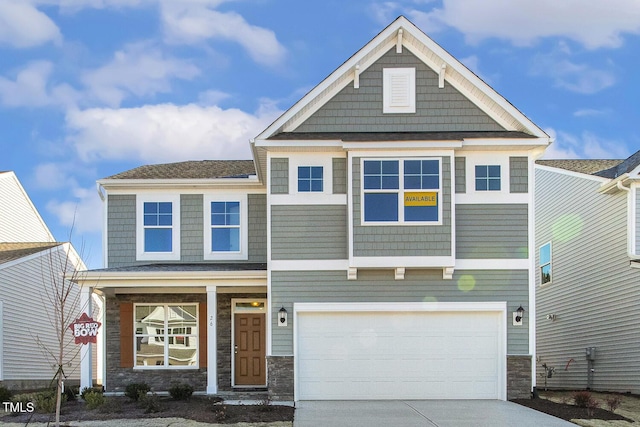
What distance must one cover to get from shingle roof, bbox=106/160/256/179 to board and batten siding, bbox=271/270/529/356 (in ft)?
14.3

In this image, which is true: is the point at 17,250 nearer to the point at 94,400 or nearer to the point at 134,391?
the point at 134,391

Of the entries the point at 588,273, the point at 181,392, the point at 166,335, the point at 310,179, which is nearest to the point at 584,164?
the point at 588,273

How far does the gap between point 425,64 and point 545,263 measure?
10.3 meters

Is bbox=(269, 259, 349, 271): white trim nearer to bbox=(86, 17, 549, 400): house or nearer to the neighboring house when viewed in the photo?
bbox=(86, 17, 549, 400): house

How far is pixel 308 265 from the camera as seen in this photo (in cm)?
1633

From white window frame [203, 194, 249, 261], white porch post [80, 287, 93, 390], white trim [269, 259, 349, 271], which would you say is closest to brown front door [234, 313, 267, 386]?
white window frame [203, 194, 249, 261]

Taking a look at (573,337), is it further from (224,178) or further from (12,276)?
(12,276)

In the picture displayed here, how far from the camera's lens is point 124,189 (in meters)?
19.0

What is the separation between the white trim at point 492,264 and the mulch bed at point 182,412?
478 cm

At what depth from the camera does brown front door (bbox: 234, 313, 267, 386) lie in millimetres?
18766

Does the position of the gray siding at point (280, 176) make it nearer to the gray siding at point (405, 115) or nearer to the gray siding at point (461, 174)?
the gray siding at point (405, 115)

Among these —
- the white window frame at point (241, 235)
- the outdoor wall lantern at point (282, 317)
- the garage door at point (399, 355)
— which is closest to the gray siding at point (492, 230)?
the garage door at point (399, 355)

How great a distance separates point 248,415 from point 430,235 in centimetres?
524

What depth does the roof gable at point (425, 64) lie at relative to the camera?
16.6 m
